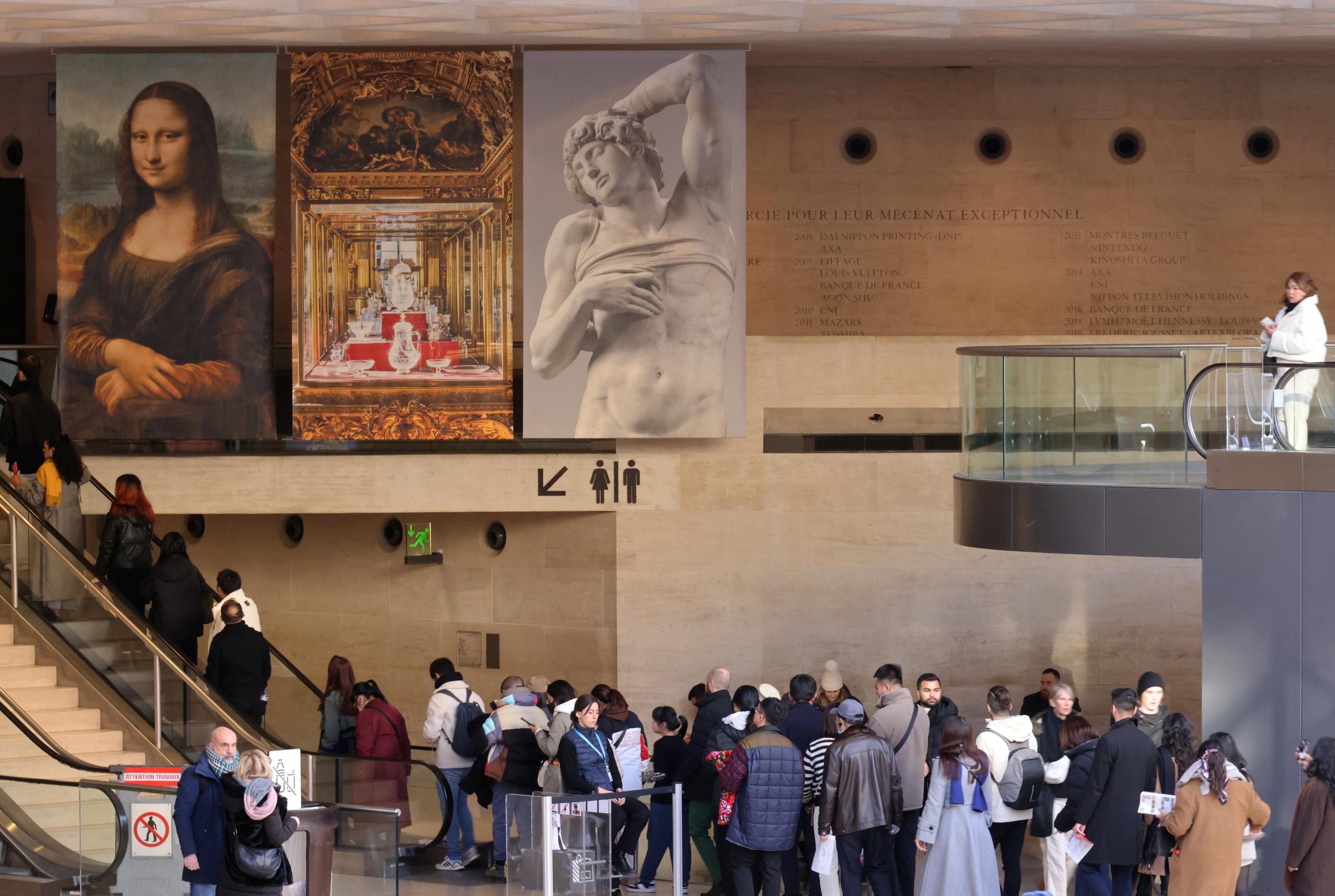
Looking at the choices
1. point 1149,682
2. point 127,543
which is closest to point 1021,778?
point 1149,682

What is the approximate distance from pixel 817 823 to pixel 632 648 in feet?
21.9

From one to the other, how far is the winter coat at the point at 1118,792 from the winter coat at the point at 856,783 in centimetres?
117

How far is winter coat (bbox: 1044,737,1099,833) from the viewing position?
9500 millimetres

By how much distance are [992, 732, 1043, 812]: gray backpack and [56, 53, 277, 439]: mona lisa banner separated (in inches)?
357

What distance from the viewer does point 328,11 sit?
1477cm

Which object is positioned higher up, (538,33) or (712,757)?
(538,33)

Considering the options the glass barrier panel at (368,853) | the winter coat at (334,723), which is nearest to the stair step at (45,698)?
the winter coat at (334,723)

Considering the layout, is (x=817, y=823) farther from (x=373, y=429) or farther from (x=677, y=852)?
(x=373, y=429)

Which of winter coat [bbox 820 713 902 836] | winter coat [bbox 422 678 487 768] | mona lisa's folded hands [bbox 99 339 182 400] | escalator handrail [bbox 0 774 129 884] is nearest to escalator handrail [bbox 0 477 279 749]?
winter coat [bbox 422 678 487 768]

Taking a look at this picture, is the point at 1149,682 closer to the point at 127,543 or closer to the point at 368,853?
the point at 368,853

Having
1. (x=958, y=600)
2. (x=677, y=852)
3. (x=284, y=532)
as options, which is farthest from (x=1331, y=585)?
(x=284, y=532)

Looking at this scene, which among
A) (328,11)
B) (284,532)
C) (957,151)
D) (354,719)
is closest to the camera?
(354,719)

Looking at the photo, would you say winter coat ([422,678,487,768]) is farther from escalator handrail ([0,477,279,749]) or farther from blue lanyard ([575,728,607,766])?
blue lanyard ([575,728,607,766])

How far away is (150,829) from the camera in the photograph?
9.31 metres
